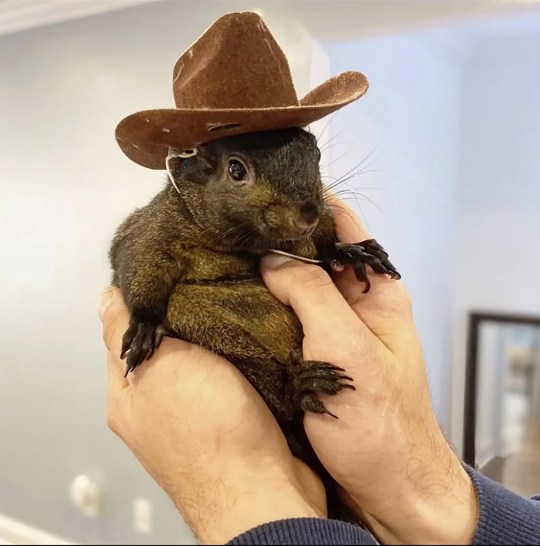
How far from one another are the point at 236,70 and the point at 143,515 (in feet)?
6.24

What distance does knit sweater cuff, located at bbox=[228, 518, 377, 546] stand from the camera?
1.66 feet

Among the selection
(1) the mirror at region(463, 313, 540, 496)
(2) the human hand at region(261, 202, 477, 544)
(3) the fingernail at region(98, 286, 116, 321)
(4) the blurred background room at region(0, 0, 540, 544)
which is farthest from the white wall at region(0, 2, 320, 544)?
(1) the mirror at region(463, 313, 540, 496)

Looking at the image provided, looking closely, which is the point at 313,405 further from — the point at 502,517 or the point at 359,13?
the point at 359,13

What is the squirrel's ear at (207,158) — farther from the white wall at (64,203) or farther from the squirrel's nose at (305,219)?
the white wall at (64,203)

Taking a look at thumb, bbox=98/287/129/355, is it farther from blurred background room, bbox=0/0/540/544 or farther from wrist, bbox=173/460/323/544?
blurred background room, bbox=0/0/540/544

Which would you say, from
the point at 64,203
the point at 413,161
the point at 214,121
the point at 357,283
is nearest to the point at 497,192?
the point at 413,161

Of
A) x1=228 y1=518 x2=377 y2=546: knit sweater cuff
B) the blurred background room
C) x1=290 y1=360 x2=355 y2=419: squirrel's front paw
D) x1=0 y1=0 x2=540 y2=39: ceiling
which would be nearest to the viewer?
x1=228 y1=518 x2=377 y2=546: knit sweater cuff

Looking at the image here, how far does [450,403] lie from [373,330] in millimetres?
1314

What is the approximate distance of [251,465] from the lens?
73cm

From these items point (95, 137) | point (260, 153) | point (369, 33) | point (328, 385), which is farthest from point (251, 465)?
point (95, 137)

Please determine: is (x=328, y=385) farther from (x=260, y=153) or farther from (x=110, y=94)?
(x=110, y=94)

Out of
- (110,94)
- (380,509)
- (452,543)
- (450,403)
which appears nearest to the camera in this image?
(452,543)

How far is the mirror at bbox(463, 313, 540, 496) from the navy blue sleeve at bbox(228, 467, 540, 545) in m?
1.15

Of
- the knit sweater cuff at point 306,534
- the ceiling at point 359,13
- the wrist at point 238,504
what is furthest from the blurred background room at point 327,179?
the knit sweater cuff at point 306,534
